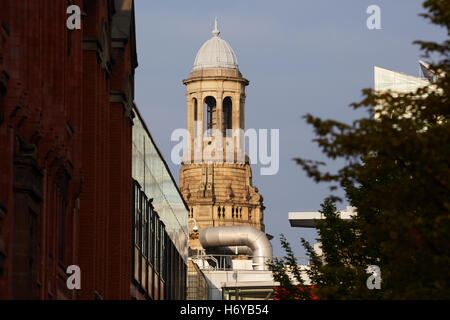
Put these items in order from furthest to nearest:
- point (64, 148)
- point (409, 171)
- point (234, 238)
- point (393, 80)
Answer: point (234, 238), point (393, 80), point (64, 148), point (409, 171)

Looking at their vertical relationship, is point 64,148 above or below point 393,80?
below

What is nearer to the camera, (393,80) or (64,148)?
(64,148)

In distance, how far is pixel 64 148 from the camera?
35406 mm

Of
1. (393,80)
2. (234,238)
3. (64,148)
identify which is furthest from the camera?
(234,238)

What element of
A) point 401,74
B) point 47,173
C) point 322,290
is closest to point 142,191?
point 47,173

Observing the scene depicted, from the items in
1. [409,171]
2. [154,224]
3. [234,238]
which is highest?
[234,238]

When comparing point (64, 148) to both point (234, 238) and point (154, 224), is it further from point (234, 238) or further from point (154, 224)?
point (234, 238)

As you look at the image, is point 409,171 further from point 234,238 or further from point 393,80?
point 234,238

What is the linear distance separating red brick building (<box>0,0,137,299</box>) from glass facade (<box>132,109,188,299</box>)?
4.15 meters

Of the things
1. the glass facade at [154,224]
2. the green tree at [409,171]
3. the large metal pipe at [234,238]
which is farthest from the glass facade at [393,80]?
the green tree at [409,171]

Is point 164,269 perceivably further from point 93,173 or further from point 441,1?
point 441,1

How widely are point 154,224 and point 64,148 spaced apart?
99.2ft

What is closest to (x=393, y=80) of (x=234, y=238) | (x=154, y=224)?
(x=234, y=238)

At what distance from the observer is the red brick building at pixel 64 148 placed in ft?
93.5
